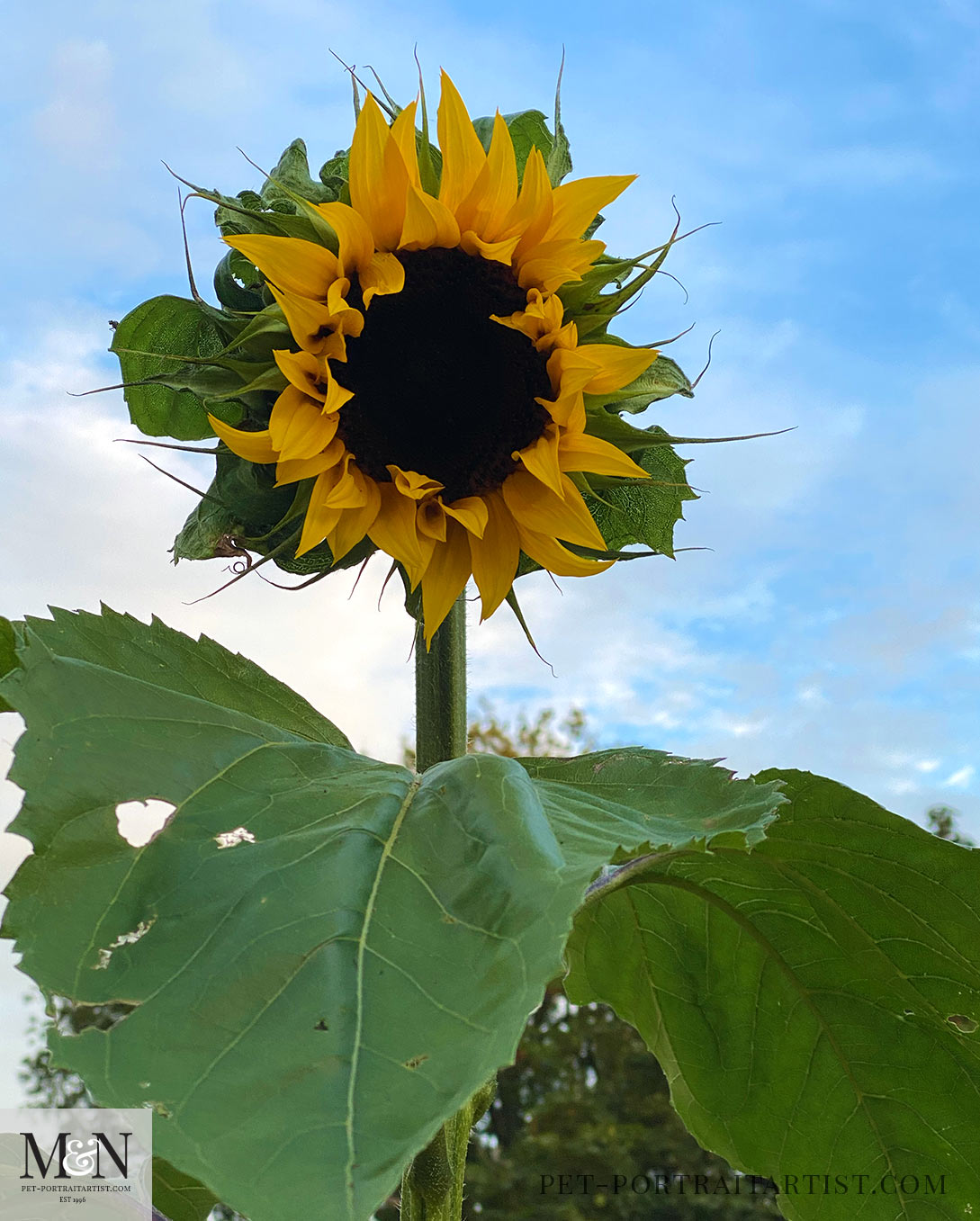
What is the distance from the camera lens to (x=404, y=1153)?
0.52 metres

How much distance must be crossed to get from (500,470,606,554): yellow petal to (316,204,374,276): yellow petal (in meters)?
0.25

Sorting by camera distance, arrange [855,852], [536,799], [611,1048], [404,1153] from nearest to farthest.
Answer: [404,1153]
[536,799]
[855,852]
[611,1048]

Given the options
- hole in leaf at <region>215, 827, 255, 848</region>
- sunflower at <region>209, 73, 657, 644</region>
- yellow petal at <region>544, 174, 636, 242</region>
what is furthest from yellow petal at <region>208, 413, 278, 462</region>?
hole in leaf at <region>215, 827, 255, 848</region>

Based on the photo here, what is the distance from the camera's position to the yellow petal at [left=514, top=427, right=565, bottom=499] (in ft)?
3.60

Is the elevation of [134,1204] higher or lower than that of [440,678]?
lower

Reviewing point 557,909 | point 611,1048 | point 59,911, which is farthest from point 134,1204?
point 611,1048

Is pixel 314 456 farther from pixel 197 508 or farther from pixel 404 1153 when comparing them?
pixel 404 1153

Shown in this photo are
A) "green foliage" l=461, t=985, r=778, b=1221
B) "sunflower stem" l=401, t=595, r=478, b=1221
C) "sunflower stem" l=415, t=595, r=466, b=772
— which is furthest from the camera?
"green foliage" l=461, t=985, r=778, b=1221

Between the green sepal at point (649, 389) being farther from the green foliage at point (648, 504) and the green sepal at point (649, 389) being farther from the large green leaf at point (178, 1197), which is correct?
the large green leaf at point (178, 1197)

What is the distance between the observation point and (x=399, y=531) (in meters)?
1.12

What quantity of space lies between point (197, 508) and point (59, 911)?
1.75ft

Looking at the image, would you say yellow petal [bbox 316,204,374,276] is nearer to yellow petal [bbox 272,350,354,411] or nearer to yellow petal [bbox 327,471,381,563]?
yellow petal [bbox 272,350,354,411]

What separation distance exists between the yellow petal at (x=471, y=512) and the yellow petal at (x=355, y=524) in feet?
0.23

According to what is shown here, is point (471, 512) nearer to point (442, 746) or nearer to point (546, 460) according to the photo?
point (546, 460)
